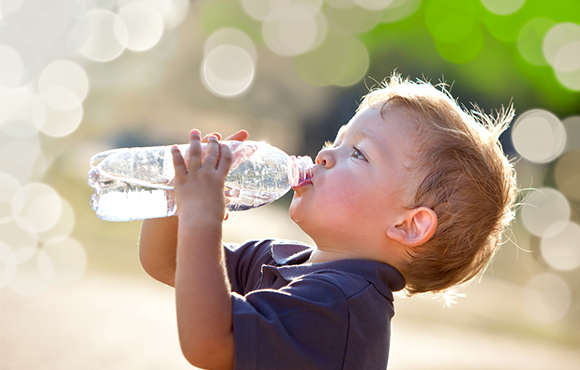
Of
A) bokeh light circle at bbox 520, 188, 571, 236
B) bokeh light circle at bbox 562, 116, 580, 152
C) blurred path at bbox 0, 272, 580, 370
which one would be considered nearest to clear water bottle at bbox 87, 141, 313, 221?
blurred path at bbox 0, 272, 580, 370

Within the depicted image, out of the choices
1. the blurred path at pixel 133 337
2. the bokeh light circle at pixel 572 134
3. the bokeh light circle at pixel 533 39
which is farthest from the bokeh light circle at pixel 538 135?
the blurred path at pixel 133 337

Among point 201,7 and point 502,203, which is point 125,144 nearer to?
point 201,7

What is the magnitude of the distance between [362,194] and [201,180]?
0.47 m

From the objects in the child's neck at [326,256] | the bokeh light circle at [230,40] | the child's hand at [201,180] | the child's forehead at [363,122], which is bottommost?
the child's neck at [326,256]

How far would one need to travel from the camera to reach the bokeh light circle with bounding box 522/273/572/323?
21.1 feet

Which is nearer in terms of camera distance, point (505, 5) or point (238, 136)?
point (238, 136)

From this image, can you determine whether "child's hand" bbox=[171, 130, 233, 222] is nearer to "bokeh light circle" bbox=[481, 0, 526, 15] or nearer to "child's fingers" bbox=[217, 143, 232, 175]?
"child's fingers" bbox=[217, 143, 232, 175]

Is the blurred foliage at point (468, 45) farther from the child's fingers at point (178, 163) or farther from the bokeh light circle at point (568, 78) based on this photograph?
the child's fingers at point (178, 163)

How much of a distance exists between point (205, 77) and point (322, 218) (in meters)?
9.33

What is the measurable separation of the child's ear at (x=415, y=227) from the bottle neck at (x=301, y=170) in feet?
0.95

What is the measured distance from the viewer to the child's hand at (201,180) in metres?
1.34

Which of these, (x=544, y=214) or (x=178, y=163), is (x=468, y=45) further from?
(x=178, y=163)

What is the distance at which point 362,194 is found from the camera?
162cm

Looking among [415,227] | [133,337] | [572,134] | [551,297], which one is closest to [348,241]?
[415,227]
